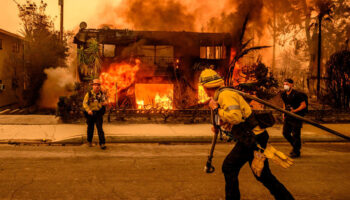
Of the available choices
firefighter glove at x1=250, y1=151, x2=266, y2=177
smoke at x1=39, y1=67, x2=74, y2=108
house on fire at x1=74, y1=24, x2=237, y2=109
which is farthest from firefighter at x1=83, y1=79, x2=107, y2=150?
smoke at x1=39, y1=67, x2=74, y2=108

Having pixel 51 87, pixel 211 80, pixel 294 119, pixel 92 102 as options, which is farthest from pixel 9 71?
pixel 211 80

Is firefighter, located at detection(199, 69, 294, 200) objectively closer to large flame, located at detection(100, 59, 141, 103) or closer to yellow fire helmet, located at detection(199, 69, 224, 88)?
yellow fire helmet, located at detection(199, 69, 224, 88)

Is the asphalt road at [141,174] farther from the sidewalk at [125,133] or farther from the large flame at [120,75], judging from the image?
the large flame at [120,75]

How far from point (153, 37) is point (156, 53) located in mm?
873

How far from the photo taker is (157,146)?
8.19 metres

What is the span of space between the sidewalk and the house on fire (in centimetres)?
577

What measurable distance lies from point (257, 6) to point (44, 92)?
15.2 metres

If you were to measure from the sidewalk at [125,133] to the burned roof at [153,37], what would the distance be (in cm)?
653

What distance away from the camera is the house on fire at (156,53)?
54.0 ft

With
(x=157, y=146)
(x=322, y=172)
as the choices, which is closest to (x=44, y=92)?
(x=157, y=146)

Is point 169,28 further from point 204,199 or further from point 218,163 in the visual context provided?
point 204,199

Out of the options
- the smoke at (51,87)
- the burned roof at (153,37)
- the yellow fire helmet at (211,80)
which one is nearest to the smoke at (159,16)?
the burned roof at (153,37)

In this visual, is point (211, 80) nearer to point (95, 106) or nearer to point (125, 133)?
point (95, 106)

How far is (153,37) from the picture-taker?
16.9 metres
